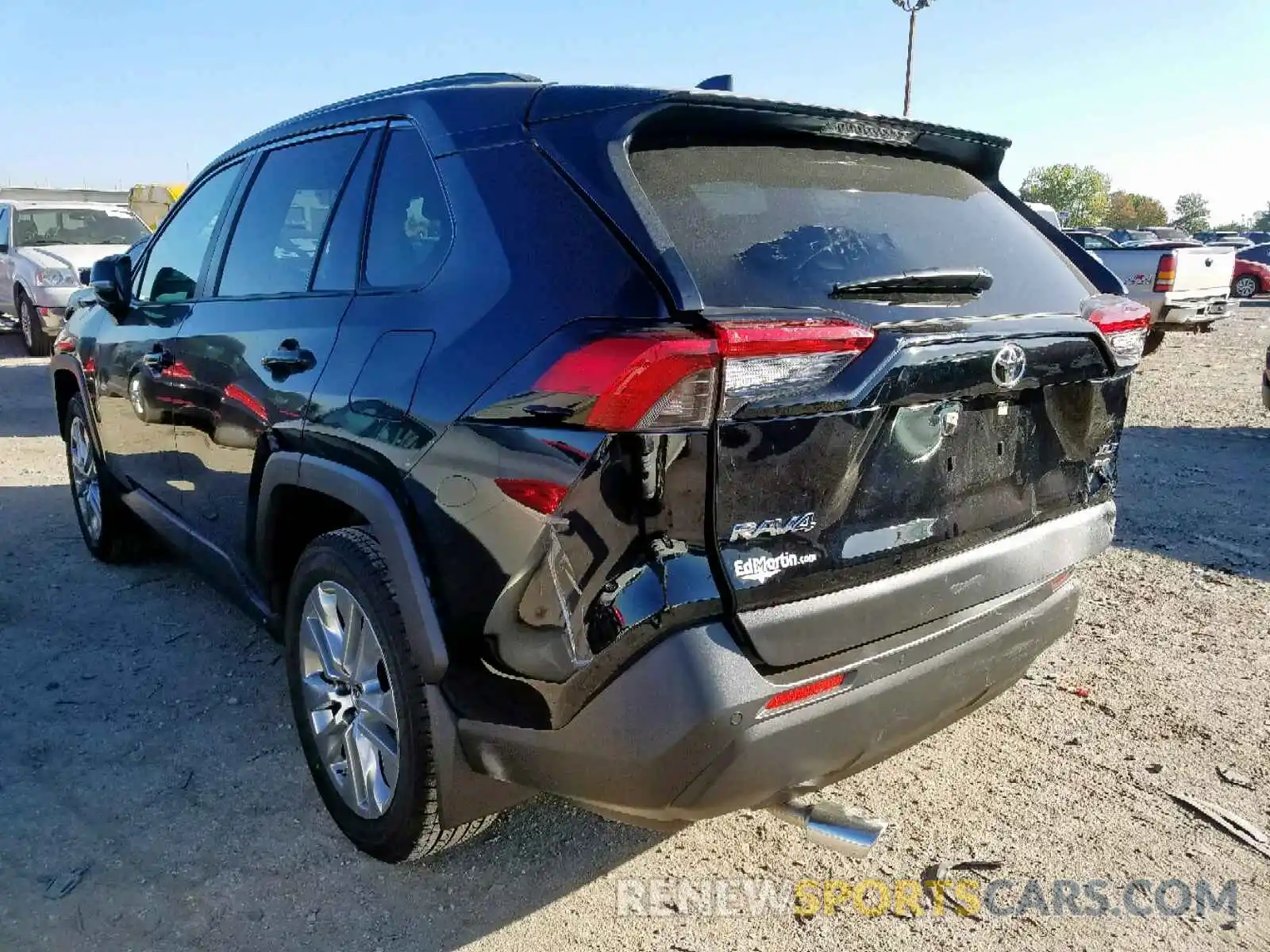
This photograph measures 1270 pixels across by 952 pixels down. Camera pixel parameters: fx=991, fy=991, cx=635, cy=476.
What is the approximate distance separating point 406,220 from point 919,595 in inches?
59.2

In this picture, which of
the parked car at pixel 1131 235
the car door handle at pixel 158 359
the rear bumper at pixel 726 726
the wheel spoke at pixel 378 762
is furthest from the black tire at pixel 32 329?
the parked car at pixel 1131 235

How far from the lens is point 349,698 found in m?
2.59

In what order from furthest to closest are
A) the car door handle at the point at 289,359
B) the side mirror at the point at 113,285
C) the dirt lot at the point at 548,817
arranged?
1. the side mirror at the point at 113,285
2. the car door handle at the point at 289,359
3. the dirt lot at the point at 548,817

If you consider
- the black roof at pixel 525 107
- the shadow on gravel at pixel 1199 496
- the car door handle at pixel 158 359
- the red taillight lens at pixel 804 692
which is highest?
the black roof at pixel 525 107

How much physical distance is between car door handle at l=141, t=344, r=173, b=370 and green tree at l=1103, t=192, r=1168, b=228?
97402 mm

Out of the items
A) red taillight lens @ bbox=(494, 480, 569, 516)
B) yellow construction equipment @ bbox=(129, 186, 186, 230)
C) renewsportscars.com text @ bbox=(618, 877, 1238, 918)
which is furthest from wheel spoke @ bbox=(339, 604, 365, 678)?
yellow construction equipment @ bbox=(129, 186, 186, 230)

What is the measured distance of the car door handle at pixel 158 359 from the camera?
3.53 meters

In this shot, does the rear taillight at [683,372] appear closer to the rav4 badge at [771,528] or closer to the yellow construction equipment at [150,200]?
the rav4 badge at [771,528]

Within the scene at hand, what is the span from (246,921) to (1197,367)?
13.0 meters

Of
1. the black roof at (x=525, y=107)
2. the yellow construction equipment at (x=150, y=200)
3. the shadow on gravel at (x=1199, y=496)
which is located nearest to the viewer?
the black roof at (x=525, y=107)

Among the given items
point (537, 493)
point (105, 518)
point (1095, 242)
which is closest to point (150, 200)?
point (1095, 242)

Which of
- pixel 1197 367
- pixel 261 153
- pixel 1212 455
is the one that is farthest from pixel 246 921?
pixel 1197 367

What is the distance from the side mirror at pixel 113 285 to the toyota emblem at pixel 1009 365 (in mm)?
3457

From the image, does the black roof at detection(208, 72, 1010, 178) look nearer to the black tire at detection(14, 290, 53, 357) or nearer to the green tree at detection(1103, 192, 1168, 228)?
the black tire at detection(14, 290, 53, 357)
